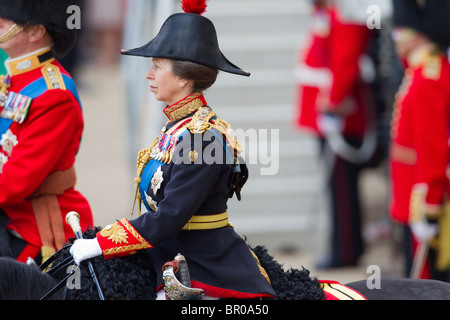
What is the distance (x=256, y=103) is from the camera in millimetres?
7547

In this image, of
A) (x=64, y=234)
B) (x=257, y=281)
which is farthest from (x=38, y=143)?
(x=257, y=281)

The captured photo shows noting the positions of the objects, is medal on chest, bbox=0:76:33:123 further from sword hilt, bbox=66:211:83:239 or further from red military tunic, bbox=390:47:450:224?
red military tunic, bbox=390:47:450:224

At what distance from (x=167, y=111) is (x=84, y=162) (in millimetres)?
8206

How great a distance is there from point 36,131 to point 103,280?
82 centimetres

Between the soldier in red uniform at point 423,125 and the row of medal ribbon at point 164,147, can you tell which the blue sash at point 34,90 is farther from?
the soldier in red uniform at point 423,125

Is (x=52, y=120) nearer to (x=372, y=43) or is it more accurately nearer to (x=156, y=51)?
(x=156, y=51)

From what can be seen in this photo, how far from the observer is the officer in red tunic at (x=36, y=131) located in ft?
11.1

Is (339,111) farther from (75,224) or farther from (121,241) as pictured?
(121,241)

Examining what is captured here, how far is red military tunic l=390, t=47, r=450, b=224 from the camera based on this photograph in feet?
17.2

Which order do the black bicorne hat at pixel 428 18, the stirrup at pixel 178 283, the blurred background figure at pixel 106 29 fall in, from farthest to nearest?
the blurred background figure at pixel 106 29, the black bicorne hat at pixel 428 18, the stirrup at pixel 178 283

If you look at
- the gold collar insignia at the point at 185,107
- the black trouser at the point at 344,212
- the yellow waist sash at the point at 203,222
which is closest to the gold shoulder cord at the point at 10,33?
the gold collar insignia at the point at 185,107

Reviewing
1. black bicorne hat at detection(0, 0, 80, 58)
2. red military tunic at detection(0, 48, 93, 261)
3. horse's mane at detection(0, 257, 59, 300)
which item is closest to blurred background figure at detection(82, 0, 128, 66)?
black bicorne hat at detection(0, 0, 80, 58)

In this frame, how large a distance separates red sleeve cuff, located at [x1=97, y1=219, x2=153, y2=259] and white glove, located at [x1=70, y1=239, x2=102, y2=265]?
0.06ft

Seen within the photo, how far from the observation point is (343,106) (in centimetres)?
689
